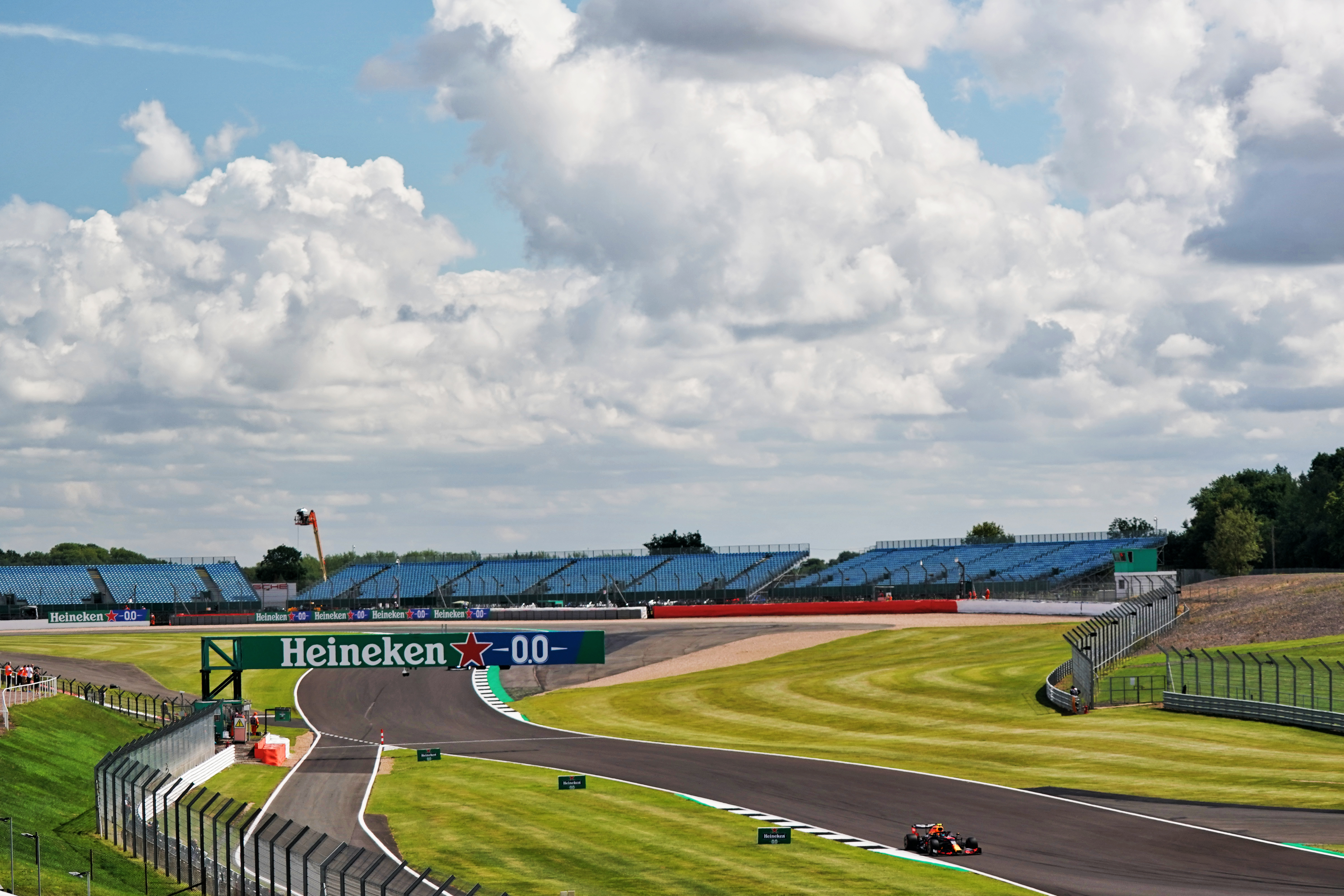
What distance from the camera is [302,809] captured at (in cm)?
3566

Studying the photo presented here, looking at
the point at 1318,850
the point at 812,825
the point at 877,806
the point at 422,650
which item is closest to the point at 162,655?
the point at 422,650

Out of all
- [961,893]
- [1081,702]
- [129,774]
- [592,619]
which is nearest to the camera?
[961,893]

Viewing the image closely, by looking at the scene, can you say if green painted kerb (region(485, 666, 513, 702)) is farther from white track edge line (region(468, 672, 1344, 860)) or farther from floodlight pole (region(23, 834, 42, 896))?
floodlight pole (region(23, 834, 42, 896))

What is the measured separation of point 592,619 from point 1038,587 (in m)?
36.6

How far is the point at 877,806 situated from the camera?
112ft

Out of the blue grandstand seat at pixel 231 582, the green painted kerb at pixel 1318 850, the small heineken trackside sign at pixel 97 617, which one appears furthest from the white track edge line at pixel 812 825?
the blue grandstand seat at pixel 231 582

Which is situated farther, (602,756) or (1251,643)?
(1251,643)

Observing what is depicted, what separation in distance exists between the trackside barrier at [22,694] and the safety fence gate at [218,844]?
244 inches

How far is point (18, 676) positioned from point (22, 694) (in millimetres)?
12971

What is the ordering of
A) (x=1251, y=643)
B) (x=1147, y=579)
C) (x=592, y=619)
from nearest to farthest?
(x=1251, y=643) < (x=1147, y=579) < (x=592, y=619)

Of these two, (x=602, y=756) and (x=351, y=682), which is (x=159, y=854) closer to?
(x=602, y=756)

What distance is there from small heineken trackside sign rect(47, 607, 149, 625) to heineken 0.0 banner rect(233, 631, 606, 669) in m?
81.3

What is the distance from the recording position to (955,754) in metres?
44.2

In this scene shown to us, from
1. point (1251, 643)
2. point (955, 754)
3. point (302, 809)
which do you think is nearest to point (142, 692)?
point (302, 809)
